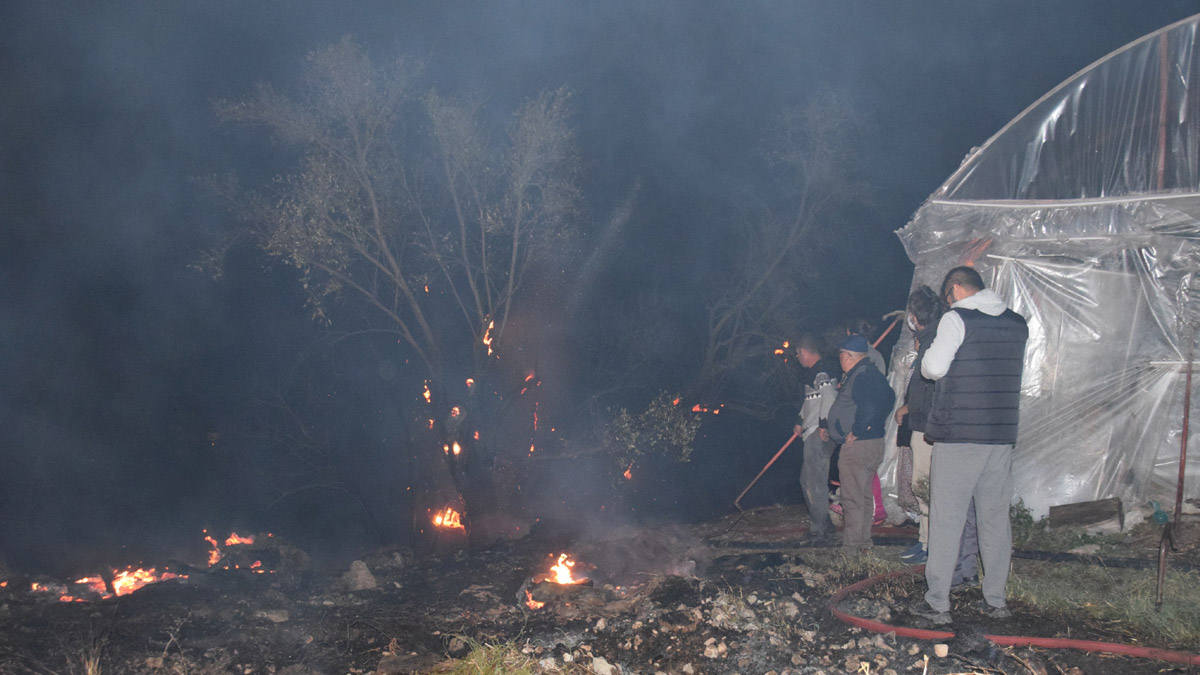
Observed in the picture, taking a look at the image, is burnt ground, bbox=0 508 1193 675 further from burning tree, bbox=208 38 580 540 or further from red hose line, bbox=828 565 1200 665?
burning tree, bbox=208 38 580 540

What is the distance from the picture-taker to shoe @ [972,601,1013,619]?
392 centimetres

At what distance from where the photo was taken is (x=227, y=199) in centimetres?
1056

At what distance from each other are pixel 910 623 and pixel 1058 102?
5266 millimetres

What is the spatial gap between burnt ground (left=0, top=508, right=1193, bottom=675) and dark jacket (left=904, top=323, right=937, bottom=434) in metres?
1.06

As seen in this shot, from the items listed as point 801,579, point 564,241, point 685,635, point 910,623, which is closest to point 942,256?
point 801,579

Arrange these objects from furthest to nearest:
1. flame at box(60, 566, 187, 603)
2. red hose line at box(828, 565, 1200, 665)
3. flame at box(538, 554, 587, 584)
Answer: flame at box(538, 554, 587, 584), flame at box(60, 566, 187, 603), red hose line at box(828, 565, 1200, 665)

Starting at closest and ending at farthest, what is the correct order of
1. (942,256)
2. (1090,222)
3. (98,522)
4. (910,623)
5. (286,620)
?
(910,623), (286,620), (1090,222), (942,256), (98,522)

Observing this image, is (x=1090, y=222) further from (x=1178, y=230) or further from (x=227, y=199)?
(x=227, y=199)

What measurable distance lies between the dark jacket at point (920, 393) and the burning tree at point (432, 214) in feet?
24.3

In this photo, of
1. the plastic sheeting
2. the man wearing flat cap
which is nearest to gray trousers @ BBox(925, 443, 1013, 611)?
the man wearing flat cap

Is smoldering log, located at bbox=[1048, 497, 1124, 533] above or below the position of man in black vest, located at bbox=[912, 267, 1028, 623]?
below

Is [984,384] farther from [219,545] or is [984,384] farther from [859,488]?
[219,545]

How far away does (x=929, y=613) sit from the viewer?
3.96m

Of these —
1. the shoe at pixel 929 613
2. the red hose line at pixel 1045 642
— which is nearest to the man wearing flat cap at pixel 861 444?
the shoe at pixel 929 613
